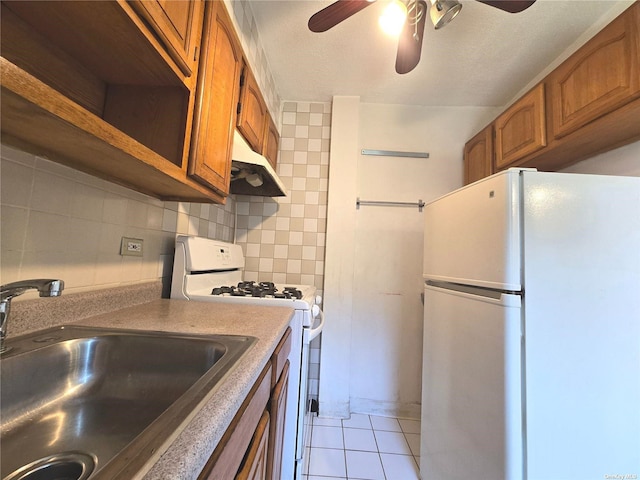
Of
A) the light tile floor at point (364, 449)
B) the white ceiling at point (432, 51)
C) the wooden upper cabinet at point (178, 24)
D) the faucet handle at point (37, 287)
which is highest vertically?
the white ceiling at point (432, 51)

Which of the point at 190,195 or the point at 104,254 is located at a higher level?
the point at 190,195

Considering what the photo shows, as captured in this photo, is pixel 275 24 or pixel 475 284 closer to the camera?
pixel 475 284

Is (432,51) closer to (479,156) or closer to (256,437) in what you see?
(479,156)

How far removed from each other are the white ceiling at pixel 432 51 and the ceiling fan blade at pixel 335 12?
1.21ft

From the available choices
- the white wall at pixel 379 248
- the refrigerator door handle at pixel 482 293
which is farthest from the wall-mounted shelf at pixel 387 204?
the refrigerator door handle at pixel 482 293

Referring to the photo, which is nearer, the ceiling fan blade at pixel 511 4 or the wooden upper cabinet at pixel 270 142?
the ceiling fan blade at pixel 511 4

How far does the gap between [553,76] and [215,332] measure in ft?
6.55

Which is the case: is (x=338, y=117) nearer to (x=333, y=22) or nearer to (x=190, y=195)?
(x=333, y=22)

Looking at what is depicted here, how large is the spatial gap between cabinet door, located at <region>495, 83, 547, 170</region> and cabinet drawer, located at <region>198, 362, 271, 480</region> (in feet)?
5.88

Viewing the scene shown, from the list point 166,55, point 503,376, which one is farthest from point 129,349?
point 503,376

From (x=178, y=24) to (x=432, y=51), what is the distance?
152cm

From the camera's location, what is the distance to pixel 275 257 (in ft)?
7.20

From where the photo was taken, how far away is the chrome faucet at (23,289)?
0.51 meters

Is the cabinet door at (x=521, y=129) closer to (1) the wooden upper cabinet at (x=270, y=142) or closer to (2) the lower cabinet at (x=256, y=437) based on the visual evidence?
(1) the wooden upper cabinet at (x=270, y=142)
